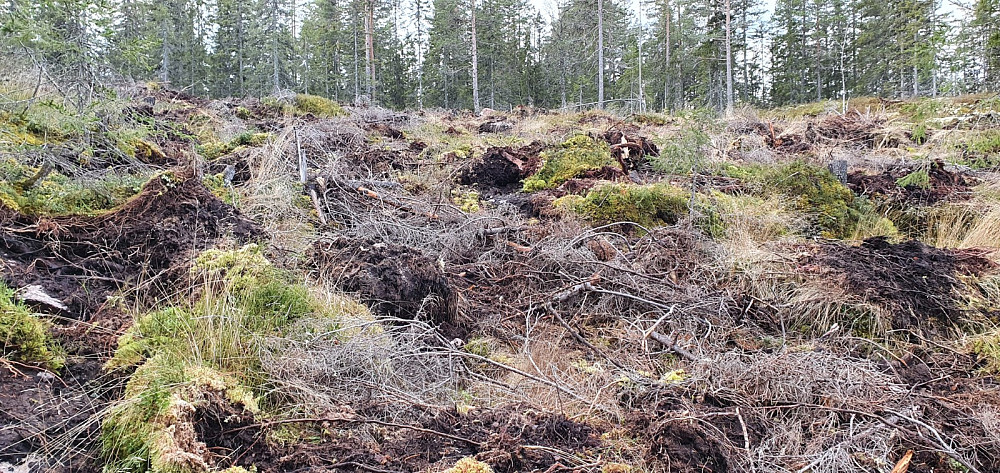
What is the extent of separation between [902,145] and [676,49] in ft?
87.7

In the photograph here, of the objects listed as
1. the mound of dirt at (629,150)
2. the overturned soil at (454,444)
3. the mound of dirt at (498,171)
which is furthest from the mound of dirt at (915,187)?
the overturned soil at (454,444)

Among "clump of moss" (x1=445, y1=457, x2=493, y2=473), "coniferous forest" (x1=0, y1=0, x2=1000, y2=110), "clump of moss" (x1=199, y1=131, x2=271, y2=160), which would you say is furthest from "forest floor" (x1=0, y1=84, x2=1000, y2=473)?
"coniferous forest" (x1=0, y1=0, x2=1000, y2=110)

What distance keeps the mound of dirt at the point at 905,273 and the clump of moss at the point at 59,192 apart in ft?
17.2

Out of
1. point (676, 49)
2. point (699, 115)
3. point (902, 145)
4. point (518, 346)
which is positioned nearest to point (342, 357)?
point (518, 346)

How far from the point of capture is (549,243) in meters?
4.75

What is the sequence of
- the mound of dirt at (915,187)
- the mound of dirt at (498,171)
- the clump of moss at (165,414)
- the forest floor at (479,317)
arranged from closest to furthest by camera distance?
1. the clump of moss at (165,414)
2. the forest floor at (479,317)
3. the mound of dirt at (915,187)
4. the mound of dirt at (498,171)

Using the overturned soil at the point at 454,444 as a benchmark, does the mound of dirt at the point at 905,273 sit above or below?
above

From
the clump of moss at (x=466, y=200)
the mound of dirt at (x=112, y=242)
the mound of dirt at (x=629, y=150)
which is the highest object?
the mound of dirt at (x=629, y=150)

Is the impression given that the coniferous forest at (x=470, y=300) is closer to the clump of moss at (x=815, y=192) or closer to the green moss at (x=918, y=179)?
the clump of moss at (x=815, y=192)

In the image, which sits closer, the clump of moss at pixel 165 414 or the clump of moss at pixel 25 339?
the clump of moss at pixel 165 414

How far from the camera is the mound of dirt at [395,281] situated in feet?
11.4

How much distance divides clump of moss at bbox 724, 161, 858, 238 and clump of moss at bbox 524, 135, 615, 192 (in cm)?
185

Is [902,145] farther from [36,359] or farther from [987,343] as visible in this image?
[36,359]

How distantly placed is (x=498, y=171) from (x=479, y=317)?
3.93 metres
